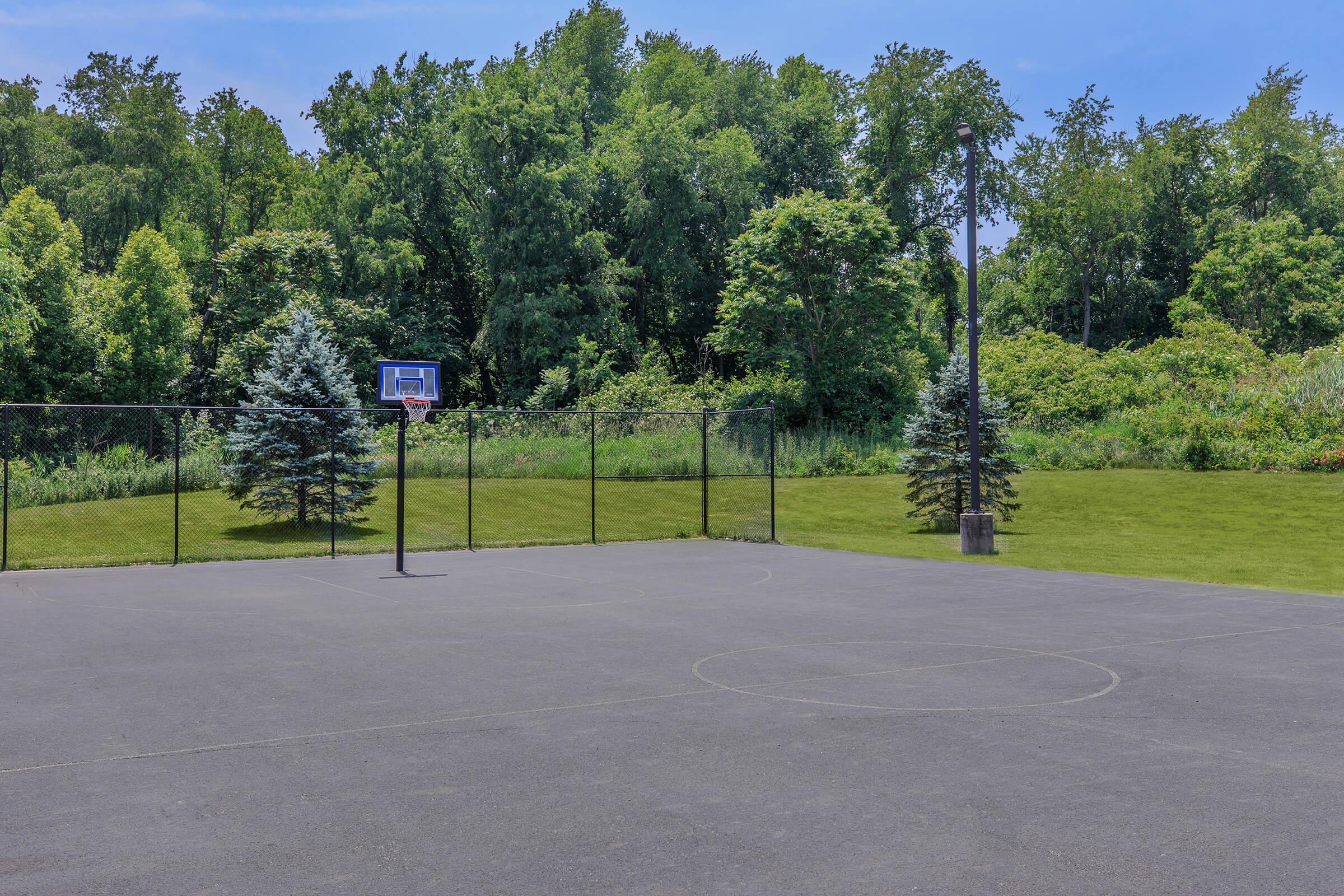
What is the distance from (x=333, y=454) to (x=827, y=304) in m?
25.2

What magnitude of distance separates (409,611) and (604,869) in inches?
332

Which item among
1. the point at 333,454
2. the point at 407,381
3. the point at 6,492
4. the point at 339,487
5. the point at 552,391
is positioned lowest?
the point at 339,487

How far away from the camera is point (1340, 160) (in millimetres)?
68875

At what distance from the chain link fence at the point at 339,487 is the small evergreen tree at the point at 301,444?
5cm

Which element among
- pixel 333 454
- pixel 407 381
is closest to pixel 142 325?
pixel 333 454

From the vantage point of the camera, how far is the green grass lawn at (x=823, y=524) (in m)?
18.8

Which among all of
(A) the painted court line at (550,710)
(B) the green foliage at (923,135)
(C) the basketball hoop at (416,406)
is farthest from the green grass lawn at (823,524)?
(B) the green foliage at (923,135)

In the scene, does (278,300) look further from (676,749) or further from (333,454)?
(676,749)

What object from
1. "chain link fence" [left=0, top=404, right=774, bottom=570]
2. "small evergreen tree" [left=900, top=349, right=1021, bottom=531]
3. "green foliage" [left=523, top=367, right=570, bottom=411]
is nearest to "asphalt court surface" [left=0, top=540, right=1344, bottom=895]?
"chain link fence" [left=0, top=404, right=774, bottom=570]

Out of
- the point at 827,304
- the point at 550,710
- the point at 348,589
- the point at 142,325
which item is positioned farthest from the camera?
the point at 827,304

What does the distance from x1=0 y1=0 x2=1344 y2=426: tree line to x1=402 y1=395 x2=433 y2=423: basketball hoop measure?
23.5m

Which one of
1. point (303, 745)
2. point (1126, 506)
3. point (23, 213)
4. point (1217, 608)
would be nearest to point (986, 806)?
point (303, 745)

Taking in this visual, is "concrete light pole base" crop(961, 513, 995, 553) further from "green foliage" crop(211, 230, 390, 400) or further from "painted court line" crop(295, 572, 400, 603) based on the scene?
"green foliage" crop(211, 230, 390, 400)

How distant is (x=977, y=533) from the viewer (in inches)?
754
